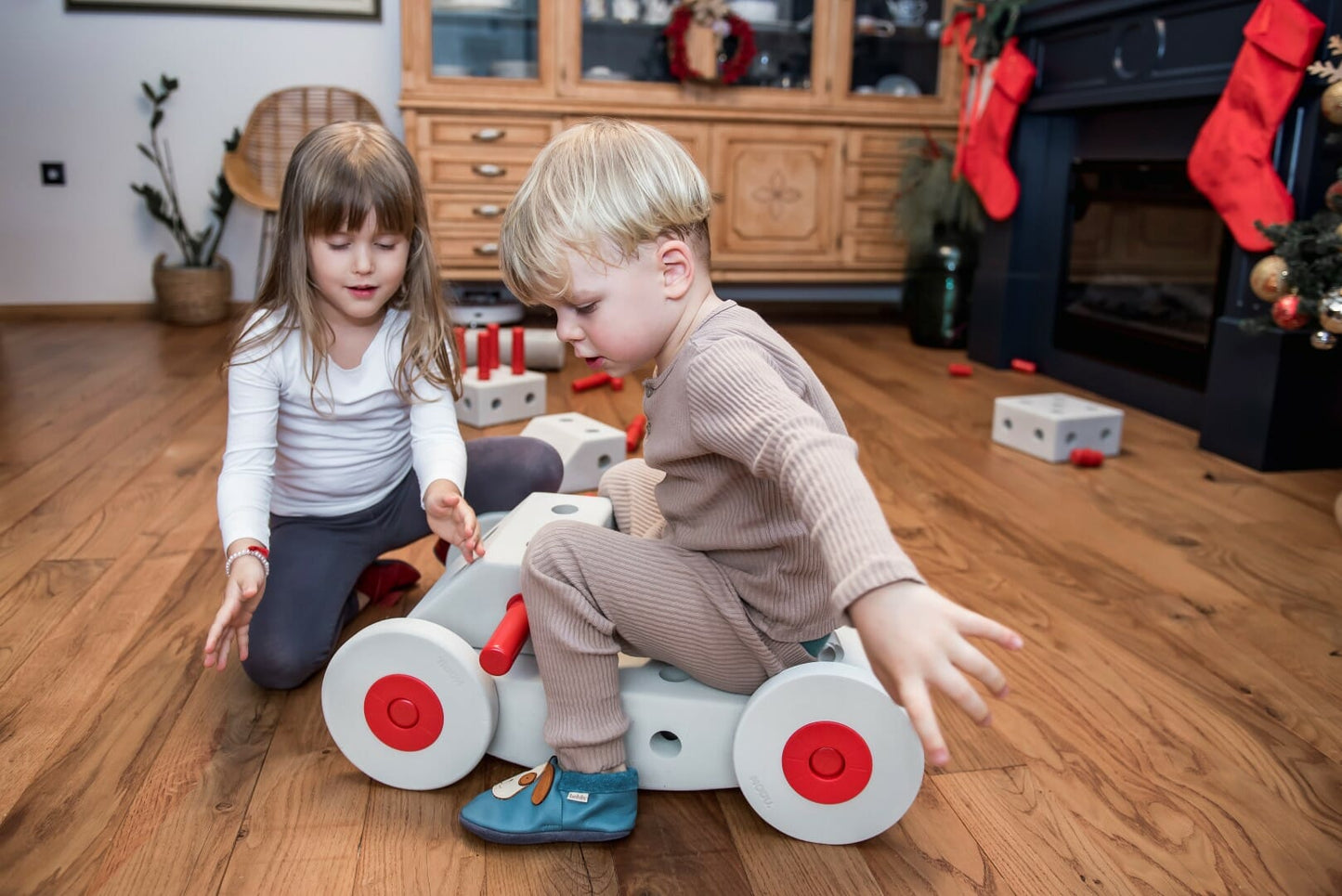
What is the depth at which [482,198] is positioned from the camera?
11.0 feet

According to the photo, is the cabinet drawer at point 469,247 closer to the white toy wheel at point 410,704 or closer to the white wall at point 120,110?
the white wall at point 120,110

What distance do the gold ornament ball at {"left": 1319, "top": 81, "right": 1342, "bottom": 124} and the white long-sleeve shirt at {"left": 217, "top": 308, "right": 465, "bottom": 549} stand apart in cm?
142

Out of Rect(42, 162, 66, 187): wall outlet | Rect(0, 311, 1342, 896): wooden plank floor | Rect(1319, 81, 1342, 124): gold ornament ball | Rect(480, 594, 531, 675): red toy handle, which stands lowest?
Rect(0, 311, 1342, 896): wooden plank floor

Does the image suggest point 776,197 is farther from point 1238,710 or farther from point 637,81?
point 1238,710

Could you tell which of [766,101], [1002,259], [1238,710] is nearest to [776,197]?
[766,101]

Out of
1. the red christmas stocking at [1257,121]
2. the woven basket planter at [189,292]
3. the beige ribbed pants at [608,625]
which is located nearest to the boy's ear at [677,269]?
the beige ribbed pants at [608,625]

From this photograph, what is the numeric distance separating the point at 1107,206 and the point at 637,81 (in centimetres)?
150

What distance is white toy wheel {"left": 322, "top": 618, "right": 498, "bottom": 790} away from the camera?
973 mm

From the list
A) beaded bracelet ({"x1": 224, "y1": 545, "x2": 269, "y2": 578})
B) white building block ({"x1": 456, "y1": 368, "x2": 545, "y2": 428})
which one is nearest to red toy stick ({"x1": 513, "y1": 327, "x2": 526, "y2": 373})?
white building block ({"x1": 456, "y1": 368, "x2": 545, "y2": 428})

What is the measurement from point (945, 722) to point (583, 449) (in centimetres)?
86

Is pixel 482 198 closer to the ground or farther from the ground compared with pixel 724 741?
farther from the ground

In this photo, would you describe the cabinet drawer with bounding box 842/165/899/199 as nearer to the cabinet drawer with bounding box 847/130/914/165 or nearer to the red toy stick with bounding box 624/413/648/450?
the cabinet drawer with bounding box 847/130/914/165

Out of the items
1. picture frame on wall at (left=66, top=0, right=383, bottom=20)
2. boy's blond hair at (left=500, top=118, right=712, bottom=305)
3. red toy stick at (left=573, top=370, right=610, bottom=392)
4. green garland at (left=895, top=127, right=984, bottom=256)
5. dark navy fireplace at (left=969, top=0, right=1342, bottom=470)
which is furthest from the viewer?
picture frame on wall at (left=66, top=0, right=383, bottom=20)

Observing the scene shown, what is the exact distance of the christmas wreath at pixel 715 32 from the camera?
3.39 meters
